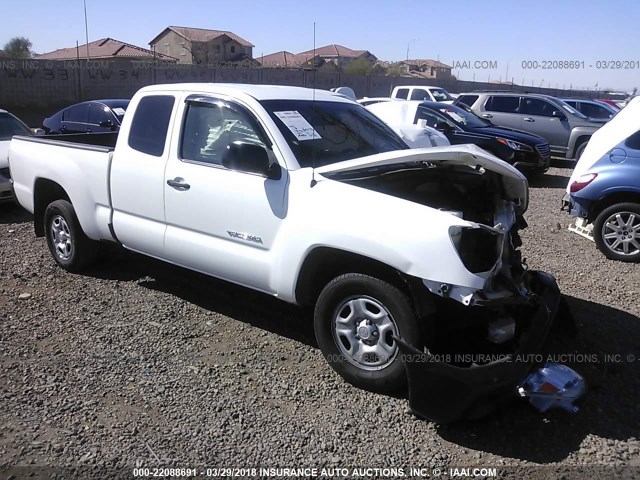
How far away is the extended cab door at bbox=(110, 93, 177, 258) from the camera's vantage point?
4.59 metres

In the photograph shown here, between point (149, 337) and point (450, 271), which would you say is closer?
point (450, 271)

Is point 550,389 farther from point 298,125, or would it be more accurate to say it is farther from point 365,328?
point 298,125

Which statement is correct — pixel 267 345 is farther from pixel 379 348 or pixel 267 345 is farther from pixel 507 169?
pixel 507 169

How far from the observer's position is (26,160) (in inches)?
232

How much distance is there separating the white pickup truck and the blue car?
9.61 ft

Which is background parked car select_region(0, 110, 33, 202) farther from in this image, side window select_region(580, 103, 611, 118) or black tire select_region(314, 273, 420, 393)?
side window select_region(580, 103, 611, 118)

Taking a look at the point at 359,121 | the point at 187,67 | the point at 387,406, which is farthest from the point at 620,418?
the point at 187,67

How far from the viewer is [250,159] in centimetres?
380

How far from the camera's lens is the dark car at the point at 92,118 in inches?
439

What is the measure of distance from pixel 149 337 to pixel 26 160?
2815mm

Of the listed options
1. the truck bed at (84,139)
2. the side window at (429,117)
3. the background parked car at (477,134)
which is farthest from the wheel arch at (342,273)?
the side window at (429,117)

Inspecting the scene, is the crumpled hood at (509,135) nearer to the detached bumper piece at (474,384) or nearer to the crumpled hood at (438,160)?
the crumpled hood at (438,160)

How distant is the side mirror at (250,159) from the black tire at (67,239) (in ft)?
7.74

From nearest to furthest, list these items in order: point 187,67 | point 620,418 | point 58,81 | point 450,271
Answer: point 450,271 → point 620,418 → point 58,81 → point 187,67
